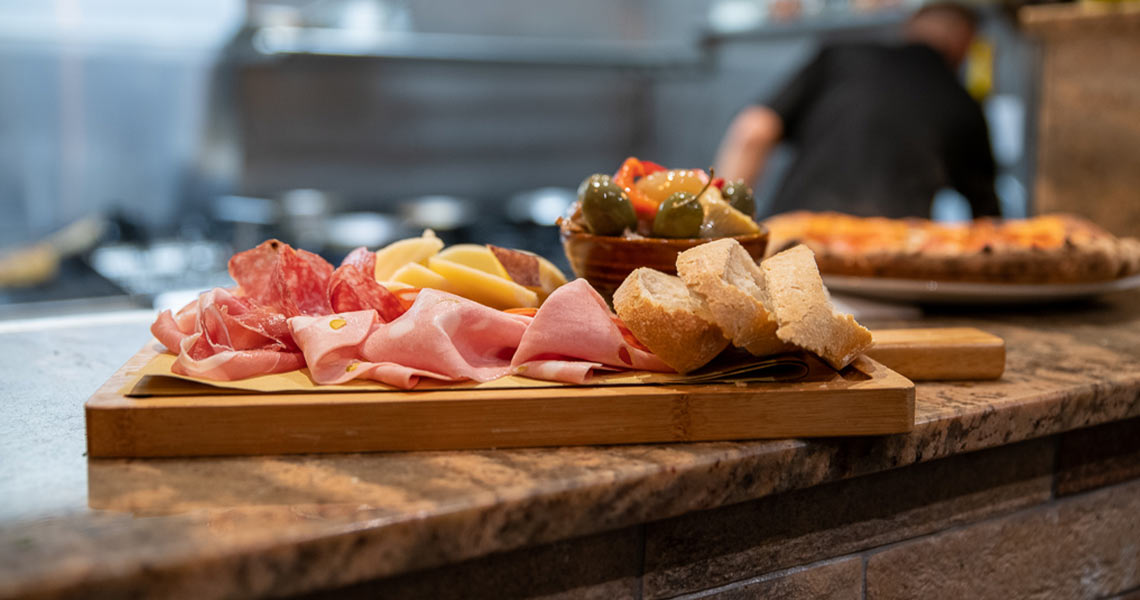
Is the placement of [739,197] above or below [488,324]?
above

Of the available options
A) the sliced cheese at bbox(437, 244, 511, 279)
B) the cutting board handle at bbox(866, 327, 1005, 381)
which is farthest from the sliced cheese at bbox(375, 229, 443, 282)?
the cutting board handle at bbox(866, 327, 1005, 381)

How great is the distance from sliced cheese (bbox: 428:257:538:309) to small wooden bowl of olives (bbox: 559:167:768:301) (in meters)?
0.14

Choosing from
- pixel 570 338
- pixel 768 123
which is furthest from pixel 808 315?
pixel 768 123

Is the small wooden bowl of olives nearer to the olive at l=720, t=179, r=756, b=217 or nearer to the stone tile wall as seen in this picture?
the olive at l=720, t=179, r=756, b=217

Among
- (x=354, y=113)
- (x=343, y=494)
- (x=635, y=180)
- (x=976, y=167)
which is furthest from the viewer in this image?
(x=354, y=113)

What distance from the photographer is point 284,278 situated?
4.22ft

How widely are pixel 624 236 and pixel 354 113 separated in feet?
14.7

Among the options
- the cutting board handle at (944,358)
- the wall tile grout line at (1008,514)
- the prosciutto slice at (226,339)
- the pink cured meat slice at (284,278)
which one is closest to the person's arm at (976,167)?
the wall tile grout line at (1008,514)

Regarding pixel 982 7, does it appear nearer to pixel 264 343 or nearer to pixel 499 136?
pixel 499 136

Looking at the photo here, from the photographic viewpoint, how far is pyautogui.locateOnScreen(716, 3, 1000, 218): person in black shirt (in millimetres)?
3711

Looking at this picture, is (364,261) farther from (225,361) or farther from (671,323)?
(671,323)

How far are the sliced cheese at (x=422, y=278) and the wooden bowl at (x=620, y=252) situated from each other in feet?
0.71

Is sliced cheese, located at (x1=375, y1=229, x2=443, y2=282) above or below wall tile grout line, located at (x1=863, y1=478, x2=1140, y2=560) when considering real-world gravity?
above

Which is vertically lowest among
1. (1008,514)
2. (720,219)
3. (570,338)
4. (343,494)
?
(1008,514)
